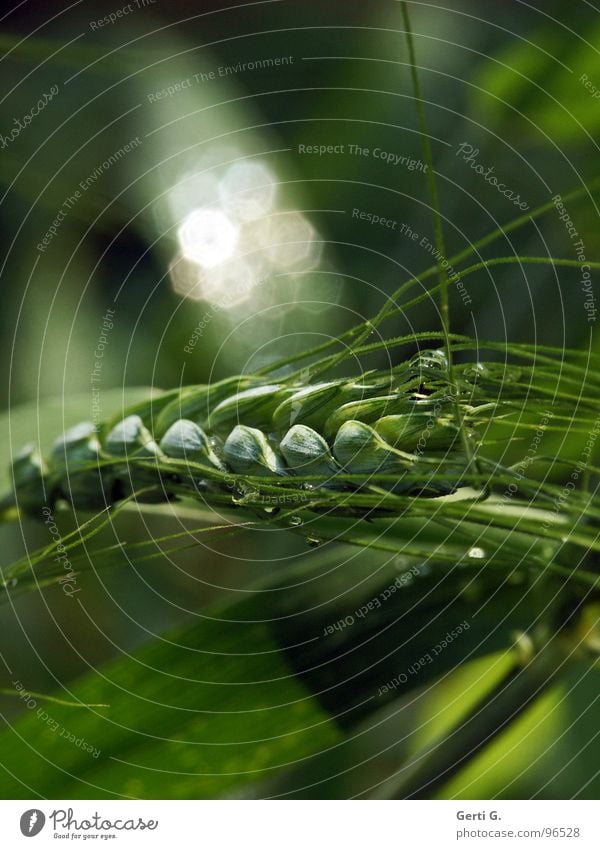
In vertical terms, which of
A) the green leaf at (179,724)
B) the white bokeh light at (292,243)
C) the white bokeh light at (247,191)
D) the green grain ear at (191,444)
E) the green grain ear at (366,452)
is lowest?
the green leaf at (179,724)

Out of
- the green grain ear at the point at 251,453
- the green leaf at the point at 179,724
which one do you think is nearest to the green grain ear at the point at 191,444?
the green grain ear at the point at 251,453

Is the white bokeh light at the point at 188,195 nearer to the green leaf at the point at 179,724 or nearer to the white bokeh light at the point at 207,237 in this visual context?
the white bokeh light at the point at 207,237

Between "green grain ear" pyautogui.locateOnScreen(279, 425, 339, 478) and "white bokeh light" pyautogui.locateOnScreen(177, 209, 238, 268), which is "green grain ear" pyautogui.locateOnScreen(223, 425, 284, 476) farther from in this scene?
"white bokeh light" pyautogui.locateOnScreen(177, 209, 238, 268)

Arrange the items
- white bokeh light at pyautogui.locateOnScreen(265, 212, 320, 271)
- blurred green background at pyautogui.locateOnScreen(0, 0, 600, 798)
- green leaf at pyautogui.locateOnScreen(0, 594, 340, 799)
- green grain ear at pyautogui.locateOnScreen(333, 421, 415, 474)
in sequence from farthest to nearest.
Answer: white bokeh light at pyautogui.locateOnScreen(265, 212, 320, 271)
blurred green background at pyautogui.locateOnScreen(0, 0, 600, 798)
green leaf at pyautogui.locateOnScreen(0, 594, 340, 799)
green grain ear at pyautogui.locateOnScreen(333, 421, 415, 474)

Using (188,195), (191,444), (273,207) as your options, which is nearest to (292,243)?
(273,207)

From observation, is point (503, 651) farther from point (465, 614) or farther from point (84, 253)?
point (84, 253)

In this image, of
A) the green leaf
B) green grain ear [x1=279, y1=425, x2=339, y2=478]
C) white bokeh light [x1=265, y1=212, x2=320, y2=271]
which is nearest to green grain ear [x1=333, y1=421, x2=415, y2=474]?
green grain ear [x1=279, y1=425, x2=339, y2=478]

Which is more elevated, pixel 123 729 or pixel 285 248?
pixel 285 248

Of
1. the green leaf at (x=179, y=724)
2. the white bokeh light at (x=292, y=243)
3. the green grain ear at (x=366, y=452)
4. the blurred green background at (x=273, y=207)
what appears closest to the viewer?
the green grain ear at (x=366, y=452)
